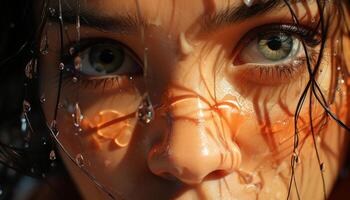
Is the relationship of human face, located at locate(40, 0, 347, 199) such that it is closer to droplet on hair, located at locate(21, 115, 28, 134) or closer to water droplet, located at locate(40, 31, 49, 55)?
water droplet, located at locate(40, 31, 49, 55)

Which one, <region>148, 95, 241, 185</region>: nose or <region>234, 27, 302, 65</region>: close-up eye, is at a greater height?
<region>234, 27, 302, 65</region>: close-up eye

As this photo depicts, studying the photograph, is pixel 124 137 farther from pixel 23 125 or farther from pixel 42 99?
pixel 23 125

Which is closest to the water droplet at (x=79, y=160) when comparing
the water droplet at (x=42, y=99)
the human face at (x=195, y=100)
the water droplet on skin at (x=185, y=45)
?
the human face at (x=195, y=100)

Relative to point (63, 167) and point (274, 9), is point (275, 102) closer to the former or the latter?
point (274, 9)

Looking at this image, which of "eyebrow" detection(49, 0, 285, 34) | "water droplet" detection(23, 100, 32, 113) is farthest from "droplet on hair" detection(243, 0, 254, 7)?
"water droplet" detection(23, 100, 32, 113)

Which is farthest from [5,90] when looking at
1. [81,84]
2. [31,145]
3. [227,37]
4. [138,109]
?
[227,37]

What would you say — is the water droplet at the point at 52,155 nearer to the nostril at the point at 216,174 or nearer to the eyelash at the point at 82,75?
the eyelash at the point at 82,75
